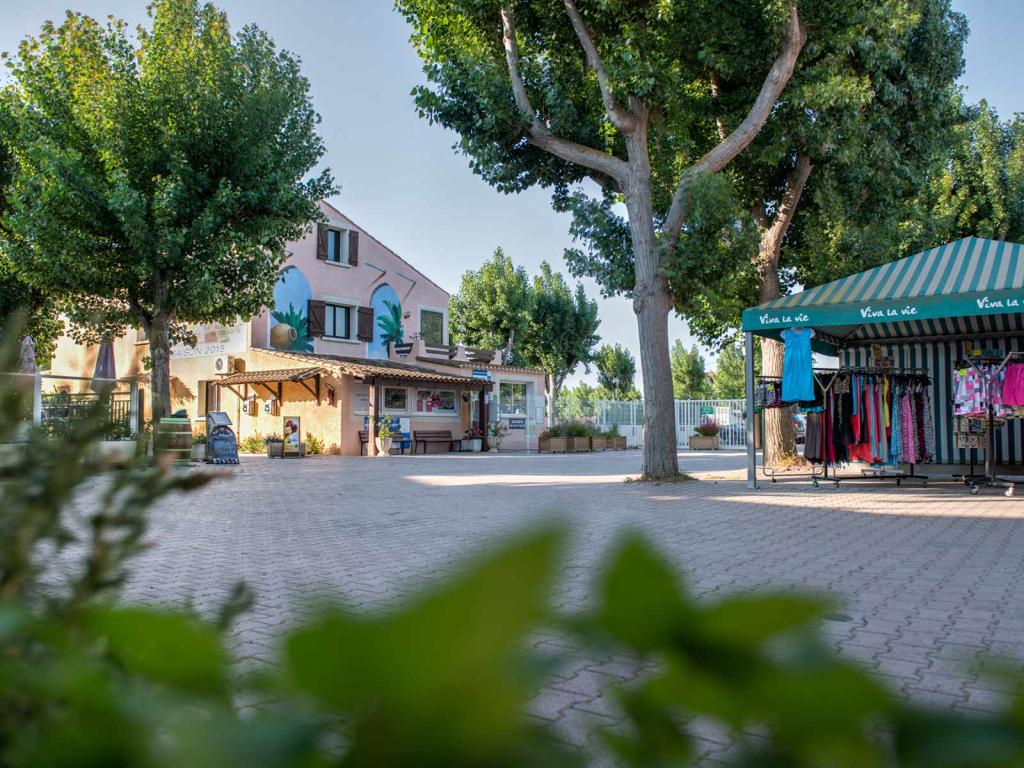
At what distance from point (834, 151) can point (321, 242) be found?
16.3m

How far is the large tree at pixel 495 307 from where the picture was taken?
38.0 m

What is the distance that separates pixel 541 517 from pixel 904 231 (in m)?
18.7

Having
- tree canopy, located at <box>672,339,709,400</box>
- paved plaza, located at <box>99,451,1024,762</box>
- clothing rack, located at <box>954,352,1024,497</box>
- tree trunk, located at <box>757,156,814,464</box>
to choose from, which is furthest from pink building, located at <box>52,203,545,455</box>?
tree canopy, located at <box>672,339,709,400</box>

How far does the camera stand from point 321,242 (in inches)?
973

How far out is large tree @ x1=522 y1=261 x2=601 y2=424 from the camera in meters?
39.9

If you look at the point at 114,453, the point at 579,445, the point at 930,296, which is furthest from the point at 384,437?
the point at 114,453

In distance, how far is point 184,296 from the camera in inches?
619

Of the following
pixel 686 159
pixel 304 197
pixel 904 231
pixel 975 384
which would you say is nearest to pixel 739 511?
pixel 975 384

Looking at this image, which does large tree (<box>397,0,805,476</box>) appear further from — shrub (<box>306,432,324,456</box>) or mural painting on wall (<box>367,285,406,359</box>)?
mural painting on wall (<box>367,285,406,359</box>)

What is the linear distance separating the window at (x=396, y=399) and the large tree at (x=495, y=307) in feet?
42.1

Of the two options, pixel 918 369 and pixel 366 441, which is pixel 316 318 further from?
pixel 918 369

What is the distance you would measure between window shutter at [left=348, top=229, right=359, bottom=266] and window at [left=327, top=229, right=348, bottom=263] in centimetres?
20

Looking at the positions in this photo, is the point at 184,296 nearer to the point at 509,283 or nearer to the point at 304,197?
the point at 304,197

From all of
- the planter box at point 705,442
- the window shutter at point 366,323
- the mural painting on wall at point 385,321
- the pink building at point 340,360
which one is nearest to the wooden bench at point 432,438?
the pink building at point 340,360
